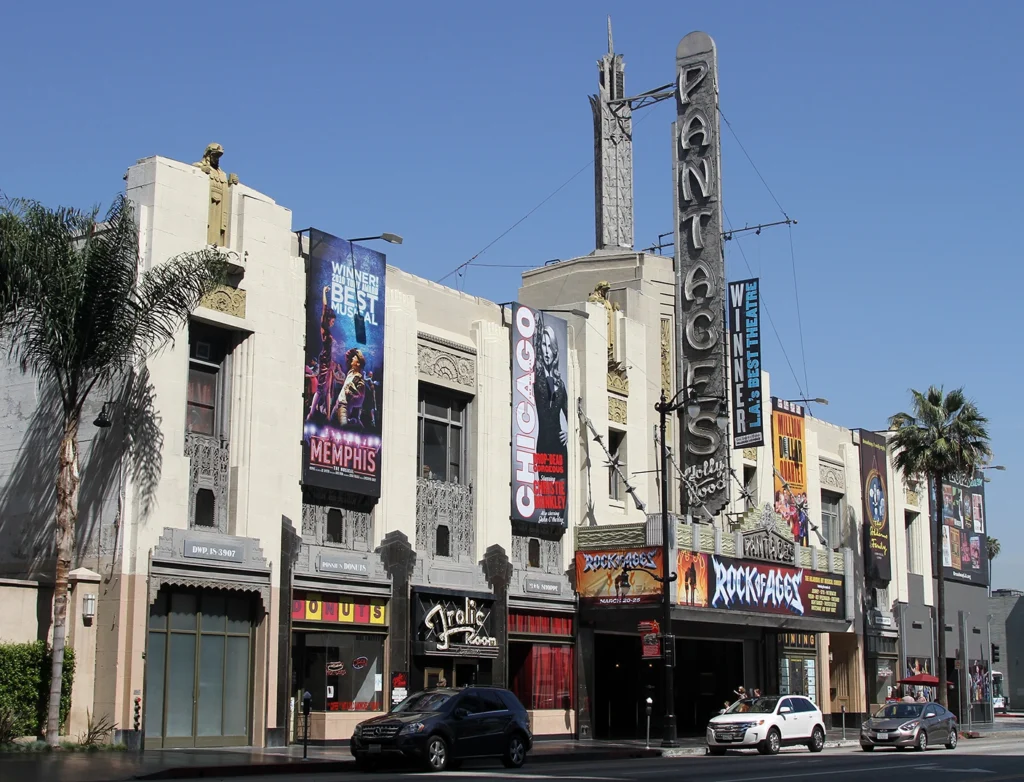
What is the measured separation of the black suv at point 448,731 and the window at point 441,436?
10984mm

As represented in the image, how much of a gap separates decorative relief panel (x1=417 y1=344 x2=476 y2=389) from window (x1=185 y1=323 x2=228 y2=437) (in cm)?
700

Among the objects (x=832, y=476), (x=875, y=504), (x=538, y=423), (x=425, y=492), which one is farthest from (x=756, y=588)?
(x=875, y=504)

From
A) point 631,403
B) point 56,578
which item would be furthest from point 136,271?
point 631,403

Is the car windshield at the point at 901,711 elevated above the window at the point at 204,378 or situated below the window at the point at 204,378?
below

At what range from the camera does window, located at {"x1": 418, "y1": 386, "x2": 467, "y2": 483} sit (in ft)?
125

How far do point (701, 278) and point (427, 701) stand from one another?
2420 cm

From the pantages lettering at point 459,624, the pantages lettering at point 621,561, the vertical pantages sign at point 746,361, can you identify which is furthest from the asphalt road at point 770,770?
the vertical pantages sign at point 746,361

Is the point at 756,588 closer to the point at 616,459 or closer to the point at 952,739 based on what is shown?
the point at 616,459

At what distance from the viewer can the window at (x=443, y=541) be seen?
37969 mm

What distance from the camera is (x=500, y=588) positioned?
3950 cm

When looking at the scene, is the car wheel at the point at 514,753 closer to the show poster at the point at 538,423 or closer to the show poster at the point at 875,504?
the show poster at the point at 538,423

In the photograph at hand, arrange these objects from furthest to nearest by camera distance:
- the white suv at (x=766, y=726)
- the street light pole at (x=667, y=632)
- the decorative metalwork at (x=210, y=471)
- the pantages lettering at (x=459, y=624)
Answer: the street light pole at (x=667, y=632) < the pantages lettering at (x=459, y=624) < the white suv at (x=766, y=726) < the decorative metalwork at (x=210, y=471)

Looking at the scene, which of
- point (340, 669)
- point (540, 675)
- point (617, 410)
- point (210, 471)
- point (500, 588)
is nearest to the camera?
point (210, 471)

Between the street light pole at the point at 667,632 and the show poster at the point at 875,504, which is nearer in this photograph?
the street light pole at the point at 667,632
